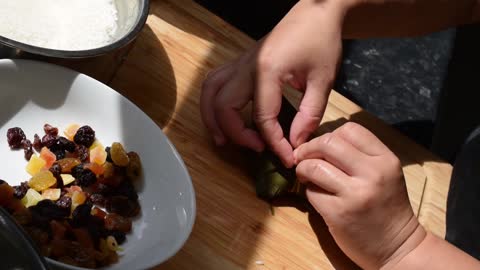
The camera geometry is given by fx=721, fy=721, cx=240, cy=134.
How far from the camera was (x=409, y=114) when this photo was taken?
1.71 metres

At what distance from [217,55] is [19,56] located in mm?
Answer: 302

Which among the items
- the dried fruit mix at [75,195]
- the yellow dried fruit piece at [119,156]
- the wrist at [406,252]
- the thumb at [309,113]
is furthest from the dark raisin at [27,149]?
the wrist at [406,252]

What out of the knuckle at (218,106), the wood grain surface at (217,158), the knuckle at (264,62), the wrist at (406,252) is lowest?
the wrist at (406,252)

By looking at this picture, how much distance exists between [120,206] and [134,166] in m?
0.07

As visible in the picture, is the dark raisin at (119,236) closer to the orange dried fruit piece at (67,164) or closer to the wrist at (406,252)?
the orange dried fruit piece at (67,164)

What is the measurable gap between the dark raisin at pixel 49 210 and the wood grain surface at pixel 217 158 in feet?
0.43

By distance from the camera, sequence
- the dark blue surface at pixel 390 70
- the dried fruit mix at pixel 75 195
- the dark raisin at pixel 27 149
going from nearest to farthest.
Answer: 1. the dried fruit mix at pixel 75 195
2. the dark raisin at pixel 27 149
3. the dark blue surface at pixel 390 70

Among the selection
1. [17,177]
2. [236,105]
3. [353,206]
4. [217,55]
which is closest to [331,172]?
[353,206]

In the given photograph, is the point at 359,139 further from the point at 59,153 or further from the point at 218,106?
the point at 59,153

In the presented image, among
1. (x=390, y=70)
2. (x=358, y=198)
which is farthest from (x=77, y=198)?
(x=390, y=70)

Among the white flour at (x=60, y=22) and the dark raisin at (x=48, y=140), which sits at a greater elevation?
the white flour at (x=60, y=22)

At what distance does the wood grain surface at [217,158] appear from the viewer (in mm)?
912

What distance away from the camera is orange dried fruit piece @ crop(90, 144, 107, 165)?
91cm

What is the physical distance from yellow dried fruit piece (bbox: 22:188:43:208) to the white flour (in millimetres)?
198
